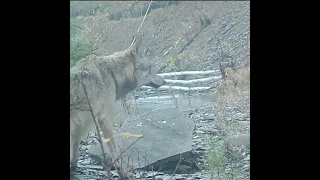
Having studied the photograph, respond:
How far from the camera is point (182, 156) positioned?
1793mm

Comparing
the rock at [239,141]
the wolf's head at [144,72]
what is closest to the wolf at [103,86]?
the wolf's head at [144,72]

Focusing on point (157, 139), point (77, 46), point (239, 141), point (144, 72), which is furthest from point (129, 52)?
point (239, 141)

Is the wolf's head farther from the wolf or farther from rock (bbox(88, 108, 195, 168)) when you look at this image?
rock (bbox(88, 108, 195, 168))

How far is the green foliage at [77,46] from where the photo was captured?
1768 mm

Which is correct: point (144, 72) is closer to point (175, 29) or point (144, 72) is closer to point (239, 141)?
point (175, 29)

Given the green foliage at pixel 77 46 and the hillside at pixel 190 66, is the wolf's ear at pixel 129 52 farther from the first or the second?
the green foliage at pixel 77 46

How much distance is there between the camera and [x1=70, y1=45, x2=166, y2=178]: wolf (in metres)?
1.75

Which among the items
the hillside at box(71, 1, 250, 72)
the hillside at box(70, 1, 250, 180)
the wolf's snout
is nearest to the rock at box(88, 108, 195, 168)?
the hillside at box(70, 1, 250, 180)

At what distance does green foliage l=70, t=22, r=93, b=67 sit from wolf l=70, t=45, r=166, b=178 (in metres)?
0.02
